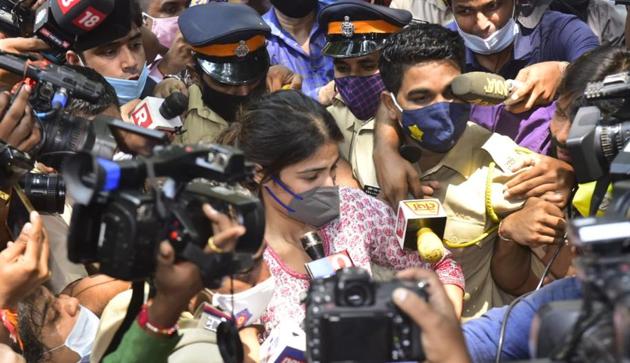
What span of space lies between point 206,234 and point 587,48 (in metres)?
2.71

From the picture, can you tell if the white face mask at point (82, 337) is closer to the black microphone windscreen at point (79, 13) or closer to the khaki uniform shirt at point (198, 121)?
the khaki uniform shirt at point (198, 121)

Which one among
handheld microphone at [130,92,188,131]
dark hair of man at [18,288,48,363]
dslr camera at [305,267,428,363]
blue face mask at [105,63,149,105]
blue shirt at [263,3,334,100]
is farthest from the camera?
blue shirt at [263,3,334,100]

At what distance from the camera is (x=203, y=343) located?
10.8 ft

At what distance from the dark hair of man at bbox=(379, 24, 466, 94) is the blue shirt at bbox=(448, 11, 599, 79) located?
42 centimetres

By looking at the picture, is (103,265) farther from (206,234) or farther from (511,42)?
(511,42)

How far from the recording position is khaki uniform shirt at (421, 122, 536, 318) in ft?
13.5

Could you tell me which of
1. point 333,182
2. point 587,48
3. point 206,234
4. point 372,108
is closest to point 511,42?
point 587,48

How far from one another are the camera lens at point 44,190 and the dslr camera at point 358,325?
1713 mm

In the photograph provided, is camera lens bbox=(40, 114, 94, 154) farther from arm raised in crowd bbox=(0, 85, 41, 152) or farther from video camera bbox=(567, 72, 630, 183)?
video camera bbox=(567, 72, 630, 183)

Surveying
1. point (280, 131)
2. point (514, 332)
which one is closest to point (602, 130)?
point (514, 332)

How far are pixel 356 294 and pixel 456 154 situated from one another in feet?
6.43

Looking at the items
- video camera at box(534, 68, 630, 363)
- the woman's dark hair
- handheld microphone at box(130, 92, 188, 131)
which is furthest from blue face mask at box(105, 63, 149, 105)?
video camera at box(534, 68, 630, 363)

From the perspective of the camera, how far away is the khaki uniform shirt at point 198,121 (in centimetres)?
498

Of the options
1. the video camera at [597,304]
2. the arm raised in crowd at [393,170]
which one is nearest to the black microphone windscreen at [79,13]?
the arm raised in crowd at [393,170]
